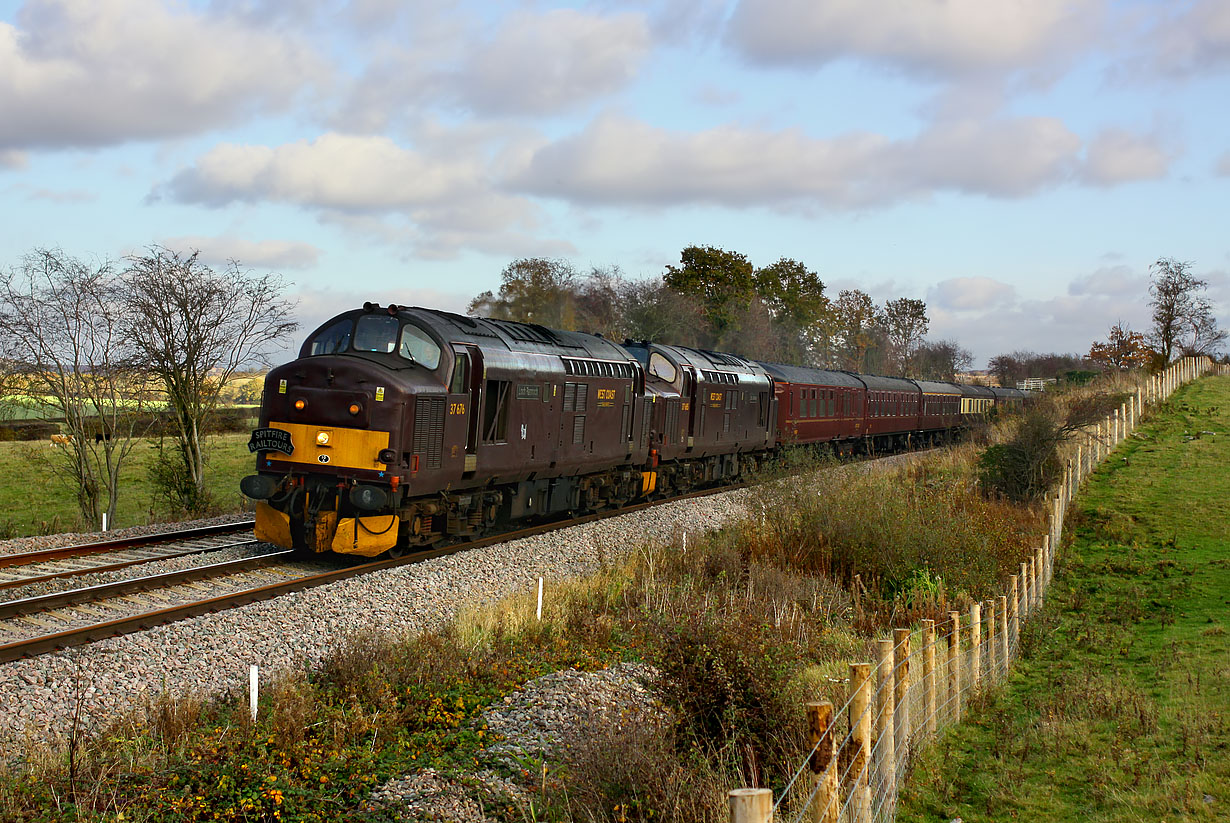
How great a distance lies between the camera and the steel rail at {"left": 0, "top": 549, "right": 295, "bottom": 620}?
1103cm

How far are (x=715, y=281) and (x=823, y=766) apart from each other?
6053cm

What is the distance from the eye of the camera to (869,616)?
12.8m

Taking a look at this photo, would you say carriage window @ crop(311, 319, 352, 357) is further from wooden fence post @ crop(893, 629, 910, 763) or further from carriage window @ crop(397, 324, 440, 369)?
wooden fence post @ crop(893, 629, 910, 763)

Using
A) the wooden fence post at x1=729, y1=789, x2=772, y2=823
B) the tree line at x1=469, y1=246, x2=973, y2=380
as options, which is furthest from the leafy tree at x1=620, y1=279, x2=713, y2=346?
the wooden fence post at x1=729, y1=789, x2=772, y2=823

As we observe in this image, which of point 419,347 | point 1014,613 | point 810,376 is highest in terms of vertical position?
point 810,376

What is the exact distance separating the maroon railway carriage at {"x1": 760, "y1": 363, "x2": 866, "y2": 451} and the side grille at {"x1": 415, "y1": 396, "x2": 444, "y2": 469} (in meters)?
17.1

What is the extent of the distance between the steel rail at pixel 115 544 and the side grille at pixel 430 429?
17.2ft

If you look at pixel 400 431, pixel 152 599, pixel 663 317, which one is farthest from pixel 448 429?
pixel 663 317

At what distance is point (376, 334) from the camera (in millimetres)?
14711

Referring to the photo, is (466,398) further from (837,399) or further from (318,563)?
(837,399)

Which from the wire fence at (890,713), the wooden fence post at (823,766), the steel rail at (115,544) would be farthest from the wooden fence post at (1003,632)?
the steel rail at (115,544)

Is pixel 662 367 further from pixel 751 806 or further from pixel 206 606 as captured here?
pixel 751 806

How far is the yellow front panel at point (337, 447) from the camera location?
13711mm

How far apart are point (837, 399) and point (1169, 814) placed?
28.8m
